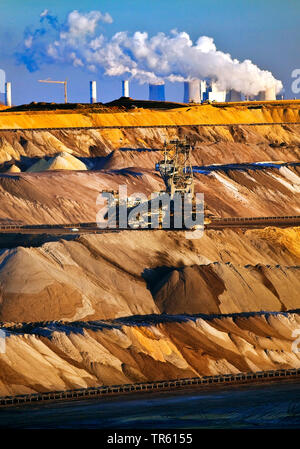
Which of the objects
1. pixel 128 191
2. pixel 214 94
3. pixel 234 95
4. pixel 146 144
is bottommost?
pixel 128 191

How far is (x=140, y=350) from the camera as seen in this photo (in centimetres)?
5953

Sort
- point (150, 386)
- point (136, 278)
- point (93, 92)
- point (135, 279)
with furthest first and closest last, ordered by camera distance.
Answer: point (93, 92) < point (136, 278) < point (135, 279) < point (150, 386)

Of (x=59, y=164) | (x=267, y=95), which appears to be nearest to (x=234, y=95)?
(x=267, y=95)

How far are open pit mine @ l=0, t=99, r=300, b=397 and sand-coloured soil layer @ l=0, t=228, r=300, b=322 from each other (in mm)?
84

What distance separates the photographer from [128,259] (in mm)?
74938

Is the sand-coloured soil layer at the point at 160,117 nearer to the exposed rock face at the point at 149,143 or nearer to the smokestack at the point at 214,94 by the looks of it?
the exposed rock face at the point at 149,143

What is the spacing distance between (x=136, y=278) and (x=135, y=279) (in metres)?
0.20

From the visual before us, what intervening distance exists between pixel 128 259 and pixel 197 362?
1562cm

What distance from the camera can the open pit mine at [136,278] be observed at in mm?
58375

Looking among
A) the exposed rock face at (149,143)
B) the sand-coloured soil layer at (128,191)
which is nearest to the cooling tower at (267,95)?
the exposed rock face at (149,143)

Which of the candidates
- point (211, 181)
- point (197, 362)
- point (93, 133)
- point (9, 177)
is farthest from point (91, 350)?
point (93, 133)

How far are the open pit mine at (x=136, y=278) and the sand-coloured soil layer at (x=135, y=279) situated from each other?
84mm

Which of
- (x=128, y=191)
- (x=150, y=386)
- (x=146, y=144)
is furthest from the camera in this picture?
(x=146, y=144)

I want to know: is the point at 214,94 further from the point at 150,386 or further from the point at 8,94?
the point at 150,386
